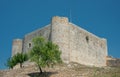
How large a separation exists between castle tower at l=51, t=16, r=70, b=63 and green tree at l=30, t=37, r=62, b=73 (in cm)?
596

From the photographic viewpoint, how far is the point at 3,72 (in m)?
39.6

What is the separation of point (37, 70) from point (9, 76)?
10.9 feet

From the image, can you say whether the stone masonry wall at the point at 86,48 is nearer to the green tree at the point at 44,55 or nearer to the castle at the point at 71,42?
the castle at the point at 71,42

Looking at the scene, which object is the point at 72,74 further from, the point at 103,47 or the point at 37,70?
the point at 103,47

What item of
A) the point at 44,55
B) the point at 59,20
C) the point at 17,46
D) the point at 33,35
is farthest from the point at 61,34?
the point at 17,46

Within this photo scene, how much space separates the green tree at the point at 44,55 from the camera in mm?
35531

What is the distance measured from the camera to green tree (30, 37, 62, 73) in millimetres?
35531

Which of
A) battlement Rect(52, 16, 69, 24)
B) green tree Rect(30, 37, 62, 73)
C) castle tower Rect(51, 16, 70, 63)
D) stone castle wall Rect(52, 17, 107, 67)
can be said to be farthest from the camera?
battlement Rect(52, 16, 69, 24)

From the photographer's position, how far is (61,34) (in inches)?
1708

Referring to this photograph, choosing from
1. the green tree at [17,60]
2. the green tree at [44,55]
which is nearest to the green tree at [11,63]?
the green tree at [17,60]

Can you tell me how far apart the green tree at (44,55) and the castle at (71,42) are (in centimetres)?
601

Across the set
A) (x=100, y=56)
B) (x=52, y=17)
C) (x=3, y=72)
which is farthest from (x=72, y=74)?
(x=100, y=56)

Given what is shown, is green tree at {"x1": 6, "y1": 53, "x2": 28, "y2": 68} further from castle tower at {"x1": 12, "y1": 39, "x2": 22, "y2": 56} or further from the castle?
castle tower at {"x1": 12, "y1": 39, "x2": 22, "y2": 56}

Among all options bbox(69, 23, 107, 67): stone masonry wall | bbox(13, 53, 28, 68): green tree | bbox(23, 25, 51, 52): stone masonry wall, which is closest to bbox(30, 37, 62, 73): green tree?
bbox(23, 25, 51, 52): stone masonry wall
